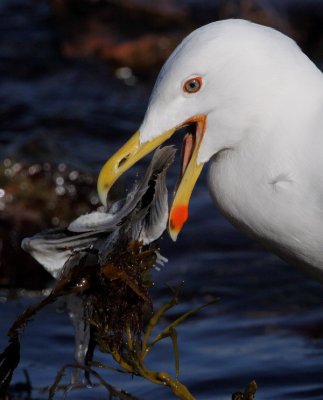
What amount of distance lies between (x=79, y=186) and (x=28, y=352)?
2297 mm

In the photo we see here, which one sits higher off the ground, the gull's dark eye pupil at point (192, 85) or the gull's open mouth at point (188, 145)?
the gull's dark eye pupil at point (192, 85)

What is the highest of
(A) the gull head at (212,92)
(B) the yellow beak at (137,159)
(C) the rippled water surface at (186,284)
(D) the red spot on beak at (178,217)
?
(A) the gull head at (212,92)

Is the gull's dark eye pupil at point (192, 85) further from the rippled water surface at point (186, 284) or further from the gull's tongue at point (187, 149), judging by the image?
the rippled water surface at point (186, 284)

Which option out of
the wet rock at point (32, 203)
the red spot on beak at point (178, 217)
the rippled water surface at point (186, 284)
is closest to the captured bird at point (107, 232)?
the red spot on beak at point (178, 217)

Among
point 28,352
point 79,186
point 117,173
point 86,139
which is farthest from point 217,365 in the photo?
point 86,139

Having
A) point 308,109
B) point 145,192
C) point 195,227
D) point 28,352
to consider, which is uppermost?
point 308,109

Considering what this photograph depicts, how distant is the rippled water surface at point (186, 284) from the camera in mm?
6387

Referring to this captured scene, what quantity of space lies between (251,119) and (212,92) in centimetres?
20

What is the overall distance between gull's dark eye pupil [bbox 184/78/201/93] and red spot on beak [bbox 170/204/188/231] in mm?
475

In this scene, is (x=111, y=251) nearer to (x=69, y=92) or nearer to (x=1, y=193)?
(x=1, y=193)

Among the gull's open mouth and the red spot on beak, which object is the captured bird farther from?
the gull's open mouth

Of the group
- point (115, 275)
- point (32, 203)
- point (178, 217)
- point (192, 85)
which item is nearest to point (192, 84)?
point (192, 85)

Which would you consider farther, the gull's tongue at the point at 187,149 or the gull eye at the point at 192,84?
the gull's tongue at the point at 187,149

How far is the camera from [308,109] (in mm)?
4961
